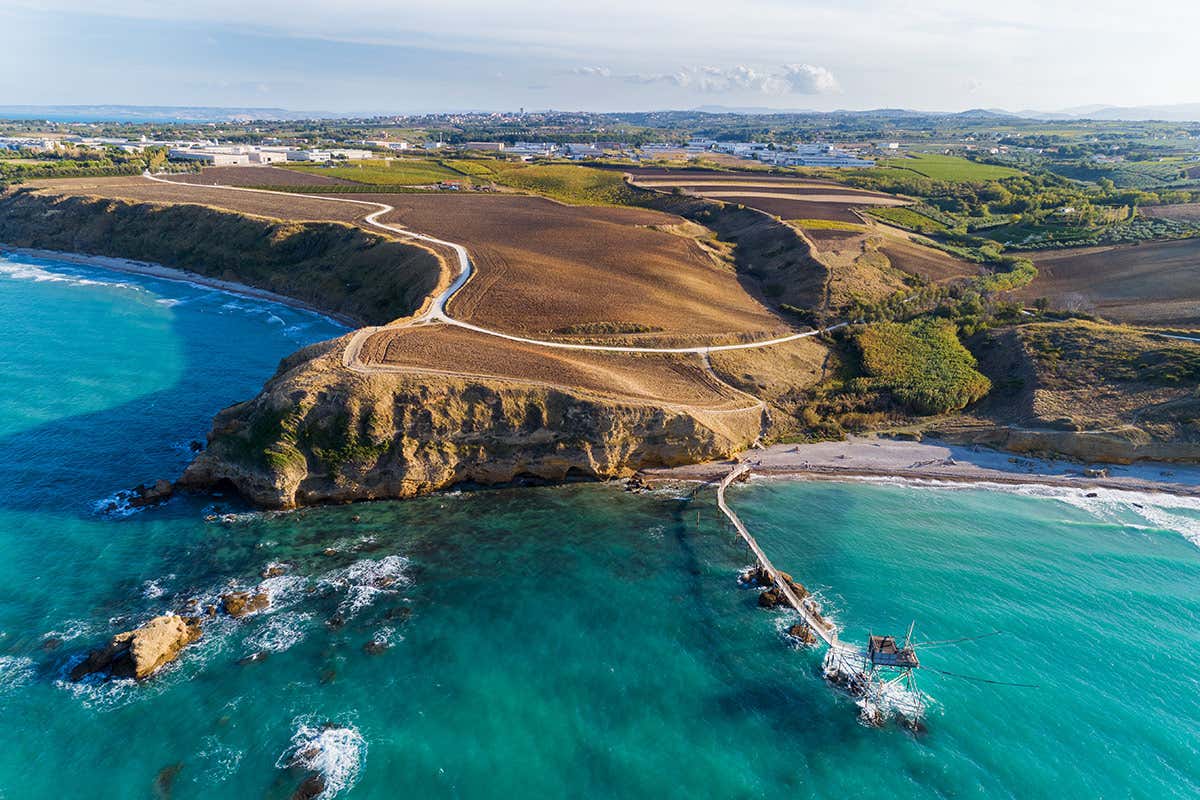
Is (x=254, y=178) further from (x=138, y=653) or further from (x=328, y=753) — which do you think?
(x=328, y=753)

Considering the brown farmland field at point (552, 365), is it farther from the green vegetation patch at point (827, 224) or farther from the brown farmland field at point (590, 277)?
the green vegetation patch at point (827, 224)

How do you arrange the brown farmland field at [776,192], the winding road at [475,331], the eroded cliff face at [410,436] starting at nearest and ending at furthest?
the eroded cliff face at [410,436], the winding road at [475,331], the brown farmland field at [776,192]

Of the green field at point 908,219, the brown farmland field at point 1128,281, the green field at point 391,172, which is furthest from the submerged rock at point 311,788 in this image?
the green field at point 391,172

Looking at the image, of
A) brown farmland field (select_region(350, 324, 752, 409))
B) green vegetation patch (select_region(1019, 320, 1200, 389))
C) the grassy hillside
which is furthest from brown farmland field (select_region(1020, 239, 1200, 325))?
the grassy hillside

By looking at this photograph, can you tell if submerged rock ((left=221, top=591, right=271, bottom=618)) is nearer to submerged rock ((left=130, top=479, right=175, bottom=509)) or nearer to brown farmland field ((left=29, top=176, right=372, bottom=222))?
submerged rock ((left=130, top=479, right=175, bottom=509))

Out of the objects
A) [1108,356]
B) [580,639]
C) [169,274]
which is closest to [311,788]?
[580,639]
